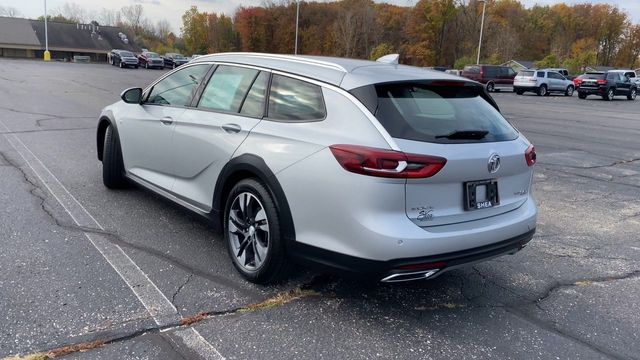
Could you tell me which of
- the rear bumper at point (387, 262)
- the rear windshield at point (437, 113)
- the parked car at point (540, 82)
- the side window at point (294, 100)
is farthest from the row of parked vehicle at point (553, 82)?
the rear bumper at point (387, 262)

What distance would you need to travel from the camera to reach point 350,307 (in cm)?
356

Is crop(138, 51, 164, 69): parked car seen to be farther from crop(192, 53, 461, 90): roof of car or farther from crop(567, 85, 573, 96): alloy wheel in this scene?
crop(192, 53, 461, 90): roof of car

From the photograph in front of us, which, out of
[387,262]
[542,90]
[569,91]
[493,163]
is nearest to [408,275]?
[387,262]

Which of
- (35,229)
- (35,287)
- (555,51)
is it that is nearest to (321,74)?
(35,287)

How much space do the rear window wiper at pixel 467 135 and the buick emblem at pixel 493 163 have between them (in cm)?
16

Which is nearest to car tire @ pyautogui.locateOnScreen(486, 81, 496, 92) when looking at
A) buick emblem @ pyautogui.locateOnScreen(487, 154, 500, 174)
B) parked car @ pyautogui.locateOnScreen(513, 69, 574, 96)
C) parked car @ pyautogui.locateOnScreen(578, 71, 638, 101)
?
parked car @ pyautogui.locateOnScreen(513, 69, 574, 96)

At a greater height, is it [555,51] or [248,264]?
[555,51]

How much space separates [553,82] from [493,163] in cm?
3645

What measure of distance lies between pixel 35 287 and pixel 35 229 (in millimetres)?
1288

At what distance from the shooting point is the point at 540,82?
35.2 m

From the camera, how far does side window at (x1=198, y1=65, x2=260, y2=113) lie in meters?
4.12

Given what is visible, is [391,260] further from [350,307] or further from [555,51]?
[555,51]

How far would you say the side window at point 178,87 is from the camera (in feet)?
15.4

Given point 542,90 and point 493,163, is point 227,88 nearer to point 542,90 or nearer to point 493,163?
point 493,163
